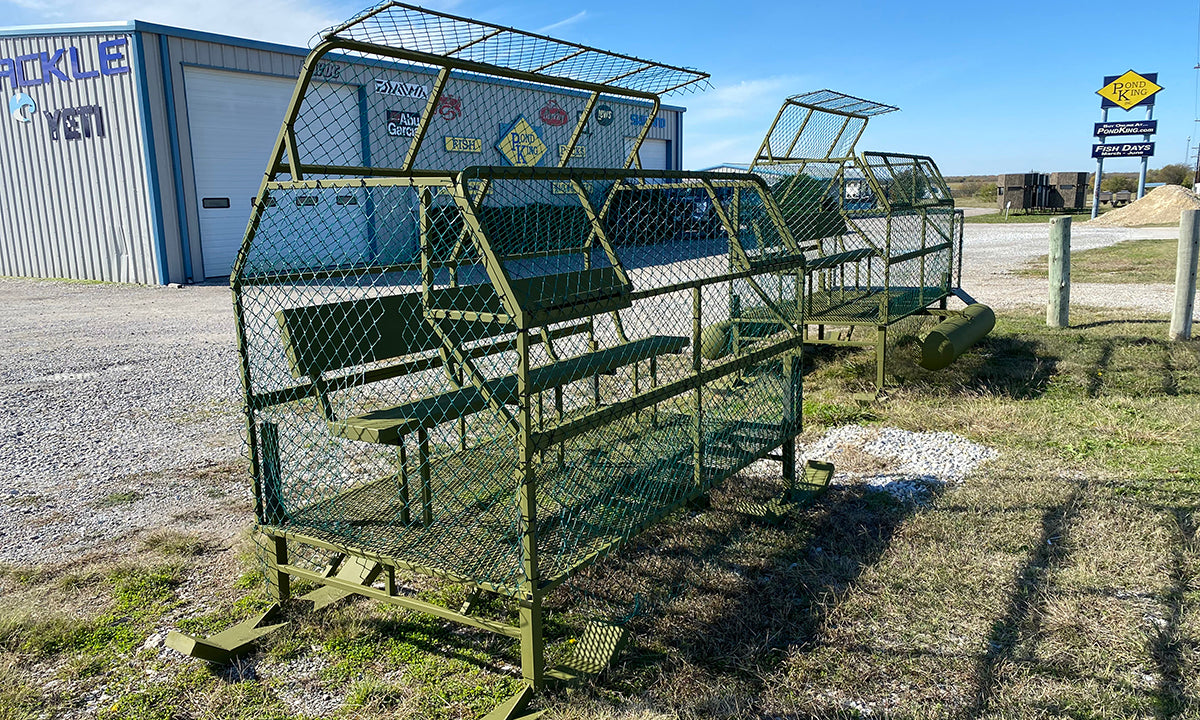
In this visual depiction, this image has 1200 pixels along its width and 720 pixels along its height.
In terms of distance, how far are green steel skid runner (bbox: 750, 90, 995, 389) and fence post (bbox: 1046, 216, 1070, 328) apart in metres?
1.20

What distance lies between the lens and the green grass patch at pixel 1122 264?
15.3 metres

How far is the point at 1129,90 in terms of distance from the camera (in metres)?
34.3

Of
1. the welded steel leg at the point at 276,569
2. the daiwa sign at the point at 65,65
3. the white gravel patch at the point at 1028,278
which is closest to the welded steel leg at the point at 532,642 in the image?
the welded steel leg at the point at 276,569

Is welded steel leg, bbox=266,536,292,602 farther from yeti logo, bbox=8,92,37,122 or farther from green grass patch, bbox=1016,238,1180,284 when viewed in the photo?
yeti logo, bbox=8,92,37,122

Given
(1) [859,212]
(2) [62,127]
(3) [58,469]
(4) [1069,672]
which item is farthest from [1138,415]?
(2) [62,127]

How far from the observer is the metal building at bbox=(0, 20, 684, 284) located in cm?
1560

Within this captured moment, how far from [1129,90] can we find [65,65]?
120 feet

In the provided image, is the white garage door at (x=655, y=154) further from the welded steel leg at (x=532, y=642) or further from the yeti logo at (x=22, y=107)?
the welded steel leg at (x=532, y=642)

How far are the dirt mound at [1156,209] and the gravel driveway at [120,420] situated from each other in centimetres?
1895

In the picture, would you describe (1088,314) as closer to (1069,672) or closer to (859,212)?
(859,212)

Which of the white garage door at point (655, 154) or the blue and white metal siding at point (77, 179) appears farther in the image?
the white garage door at point (655, 154)

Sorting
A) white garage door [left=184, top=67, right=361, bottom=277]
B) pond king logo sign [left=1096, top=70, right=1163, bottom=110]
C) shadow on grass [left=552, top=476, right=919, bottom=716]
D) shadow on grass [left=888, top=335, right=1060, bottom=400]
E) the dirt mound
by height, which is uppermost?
pond king logo sign [left=1096, top=70, right=1163, bottom=110]

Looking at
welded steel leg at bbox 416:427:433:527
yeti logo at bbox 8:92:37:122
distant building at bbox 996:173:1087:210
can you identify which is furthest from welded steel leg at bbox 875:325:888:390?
distant building at bbox 996:173:1087:210

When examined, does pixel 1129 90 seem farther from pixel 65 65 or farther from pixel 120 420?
pixel 120 420
